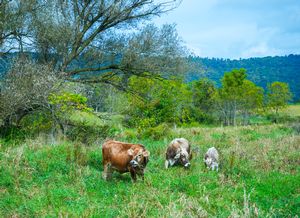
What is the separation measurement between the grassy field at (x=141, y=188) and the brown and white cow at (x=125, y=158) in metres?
0.21

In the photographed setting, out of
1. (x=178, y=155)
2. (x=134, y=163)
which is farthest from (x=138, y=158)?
(x=178, y=155)

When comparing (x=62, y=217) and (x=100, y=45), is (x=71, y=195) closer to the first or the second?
(x=62, y=217)

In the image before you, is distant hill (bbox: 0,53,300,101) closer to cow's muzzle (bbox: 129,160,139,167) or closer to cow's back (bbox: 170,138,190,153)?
cow's back (bbox: 170,138,190,153)

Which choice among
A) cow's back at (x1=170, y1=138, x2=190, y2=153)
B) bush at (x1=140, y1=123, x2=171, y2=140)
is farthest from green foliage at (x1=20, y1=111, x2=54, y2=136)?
cow's back at (x1=170, y1=138, x2=190, y2=153)

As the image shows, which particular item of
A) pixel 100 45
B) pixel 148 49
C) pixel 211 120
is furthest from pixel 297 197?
pixel 211 120

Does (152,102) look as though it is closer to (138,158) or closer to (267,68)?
(138,158)

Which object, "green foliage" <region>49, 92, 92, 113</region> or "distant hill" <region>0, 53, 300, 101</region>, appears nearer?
"green foliage" <region>49, 92, 92, 113</region>

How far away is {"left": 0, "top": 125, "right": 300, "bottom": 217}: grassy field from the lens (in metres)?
4.62

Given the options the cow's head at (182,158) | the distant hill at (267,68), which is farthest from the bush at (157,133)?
the distant hill at (267,68)

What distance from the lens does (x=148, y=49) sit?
1443cm

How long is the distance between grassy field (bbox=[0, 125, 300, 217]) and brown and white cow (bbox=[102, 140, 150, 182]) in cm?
21

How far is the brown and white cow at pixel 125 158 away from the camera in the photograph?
5918 millimetres

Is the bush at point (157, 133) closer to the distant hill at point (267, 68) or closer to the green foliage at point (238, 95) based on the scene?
the green foliage at point (238, 95)

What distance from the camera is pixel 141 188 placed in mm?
5703
